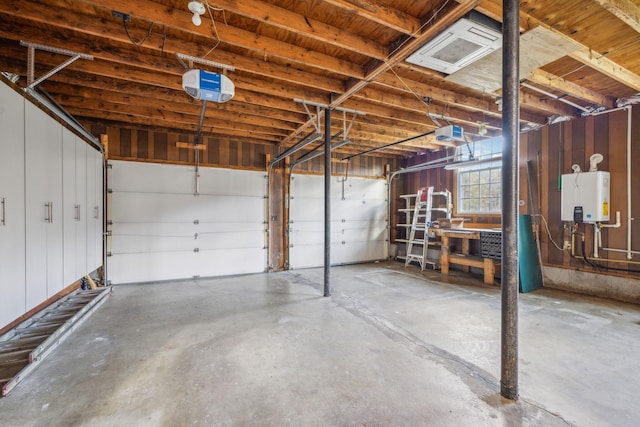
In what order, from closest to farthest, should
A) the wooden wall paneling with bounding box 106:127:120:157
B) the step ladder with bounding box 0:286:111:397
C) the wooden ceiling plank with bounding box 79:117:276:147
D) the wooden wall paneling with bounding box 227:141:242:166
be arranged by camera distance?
the step ladder with bounding box 0:286:111:397, the wooden ceiling plank with bounding box 79:117:276:147, the wooden wall paneling with bounding box 106:127:120:157, the wooden wall paneling with bounding box 227:141:242:166

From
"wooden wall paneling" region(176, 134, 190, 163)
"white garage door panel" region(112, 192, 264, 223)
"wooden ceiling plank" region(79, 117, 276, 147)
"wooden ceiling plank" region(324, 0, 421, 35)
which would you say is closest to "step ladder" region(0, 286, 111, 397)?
"white garage door panel" region(112, 192, 264, 223)

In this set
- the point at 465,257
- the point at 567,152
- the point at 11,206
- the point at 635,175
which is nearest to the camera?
the point at 11,206

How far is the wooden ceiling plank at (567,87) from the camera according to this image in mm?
3381

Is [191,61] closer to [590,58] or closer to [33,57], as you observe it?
[33,57]

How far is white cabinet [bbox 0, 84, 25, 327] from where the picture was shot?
218 cm

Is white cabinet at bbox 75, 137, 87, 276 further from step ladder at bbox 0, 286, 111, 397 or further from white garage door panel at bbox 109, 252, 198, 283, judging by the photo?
white garage door panel at bbox 109, 252, 198, 283

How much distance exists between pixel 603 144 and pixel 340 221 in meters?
4.88

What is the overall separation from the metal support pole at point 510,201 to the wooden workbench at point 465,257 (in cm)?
354

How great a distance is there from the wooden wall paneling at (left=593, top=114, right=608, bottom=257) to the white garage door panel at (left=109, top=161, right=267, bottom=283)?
5.80m

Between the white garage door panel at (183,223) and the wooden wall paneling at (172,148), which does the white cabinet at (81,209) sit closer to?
the white garage door panel at (183,223)

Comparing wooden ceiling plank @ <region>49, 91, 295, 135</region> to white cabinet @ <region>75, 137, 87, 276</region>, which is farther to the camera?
wooden ceiling plank @ <region>49, 91, 295, 135</region>

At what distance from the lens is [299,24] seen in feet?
8.04

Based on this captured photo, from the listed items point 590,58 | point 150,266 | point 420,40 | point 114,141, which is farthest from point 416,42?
point 150,266

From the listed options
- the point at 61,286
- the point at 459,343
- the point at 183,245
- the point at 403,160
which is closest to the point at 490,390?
the point at 459,343
